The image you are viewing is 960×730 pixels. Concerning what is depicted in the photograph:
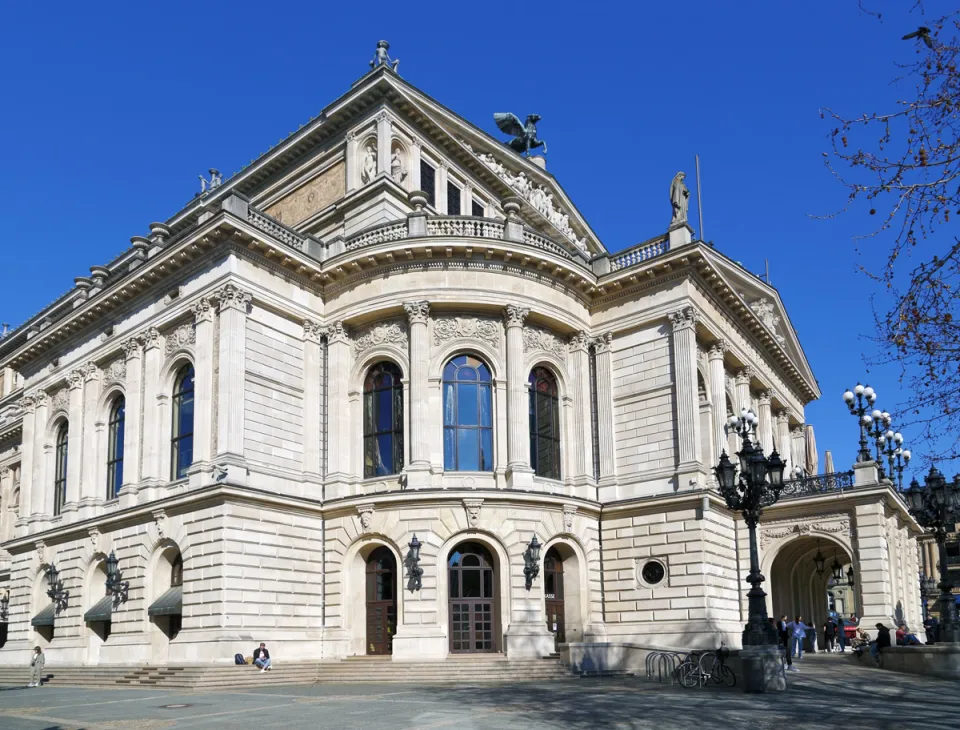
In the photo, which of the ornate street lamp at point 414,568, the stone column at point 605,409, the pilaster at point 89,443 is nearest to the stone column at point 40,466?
the pilaster at point 89,443

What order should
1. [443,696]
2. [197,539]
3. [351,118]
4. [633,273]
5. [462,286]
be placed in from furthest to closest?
1. [351,118]
2. [633,273]
3. [462,286]
4. [197,539]
5. [443,696]

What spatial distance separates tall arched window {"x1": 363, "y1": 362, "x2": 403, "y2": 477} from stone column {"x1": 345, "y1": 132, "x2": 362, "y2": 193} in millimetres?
9048

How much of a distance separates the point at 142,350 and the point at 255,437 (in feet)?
22.6

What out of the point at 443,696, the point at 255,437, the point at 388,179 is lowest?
the point at 443,696

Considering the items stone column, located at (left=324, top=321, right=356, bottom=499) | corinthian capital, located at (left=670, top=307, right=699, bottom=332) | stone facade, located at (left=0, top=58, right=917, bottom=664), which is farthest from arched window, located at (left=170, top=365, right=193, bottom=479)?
corinthian capital, located at (left=670, top=307, right=699, bottom=332)

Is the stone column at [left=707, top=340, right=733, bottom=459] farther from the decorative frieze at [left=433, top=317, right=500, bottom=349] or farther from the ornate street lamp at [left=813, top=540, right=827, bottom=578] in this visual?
the ornate street lamp at [left=813, top=540, right=827, bottom=578]

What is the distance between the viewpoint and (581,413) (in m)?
35.3

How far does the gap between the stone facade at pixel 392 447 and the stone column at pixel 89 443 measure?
0.39 feet

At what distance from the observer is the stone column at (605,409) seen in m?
34.8

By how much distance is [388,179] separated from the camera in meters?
37.5

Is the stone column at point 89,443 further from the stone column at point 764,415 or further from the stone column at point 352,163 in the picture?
the stone column at point 764,415

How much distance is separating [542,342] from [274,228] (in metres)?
10.2

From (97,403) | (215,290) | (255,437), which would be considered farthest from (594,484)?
(97,403)

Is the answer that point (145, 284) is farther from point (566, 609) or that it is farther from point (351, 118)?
point (566, 609)
